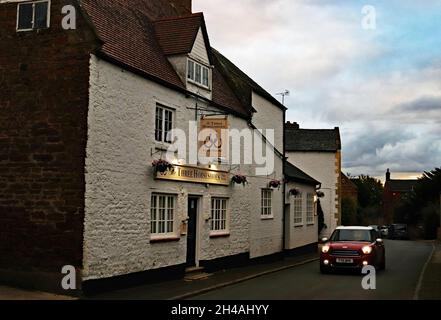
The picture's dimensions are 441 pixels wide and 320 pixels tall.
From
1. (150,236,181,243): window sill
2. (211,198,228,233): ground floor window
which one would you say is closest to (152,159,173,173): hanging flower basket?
(150,236,181,243): window sill

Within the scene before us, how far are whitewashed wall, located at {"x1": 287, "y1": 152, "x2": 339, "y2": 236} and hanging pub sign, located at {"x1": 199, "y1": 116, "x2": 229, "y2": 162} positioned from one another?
21958 millimetres

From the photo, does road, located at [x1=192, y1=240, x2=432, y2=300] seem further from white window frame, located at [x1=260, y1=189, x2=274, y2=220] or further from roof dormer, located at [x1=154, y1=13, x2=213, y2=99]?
roof dormer, located at [x1=154, y1=13, x2=213, y2=99]

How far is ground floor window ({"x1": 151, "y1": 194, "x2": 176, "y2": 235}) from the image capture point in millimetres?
15633

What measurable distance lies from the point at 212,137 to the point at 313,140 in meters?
23.9

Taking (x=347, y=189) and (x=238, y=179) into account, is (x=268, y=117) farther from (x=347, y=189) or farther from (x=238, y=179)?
(x=347, y=189)

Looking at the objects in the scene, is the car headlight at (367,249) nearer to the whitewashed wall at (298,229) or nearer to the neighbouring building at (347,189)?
the whitewashed wall at (298,229)

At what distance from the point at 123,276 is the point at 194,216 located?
15.3ft

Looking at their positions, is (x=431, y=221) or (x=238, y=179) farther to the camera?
(x=431, y=221)

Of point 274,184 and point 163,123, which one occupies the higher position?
point 163,123

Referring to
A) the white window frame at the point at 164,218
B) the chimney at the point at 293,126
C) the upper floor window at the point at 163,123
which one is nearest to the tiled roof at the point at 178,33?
the upper floor window at the point at 163,123

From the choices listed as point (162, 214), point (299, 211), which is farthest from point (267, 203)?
point (162, 214)

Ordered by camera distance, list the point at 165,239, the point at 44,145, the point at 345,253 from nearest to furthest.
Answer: the point at 44,145, the point at 165,239, the point at 345,253

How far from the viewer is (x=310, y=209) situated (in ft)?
106
